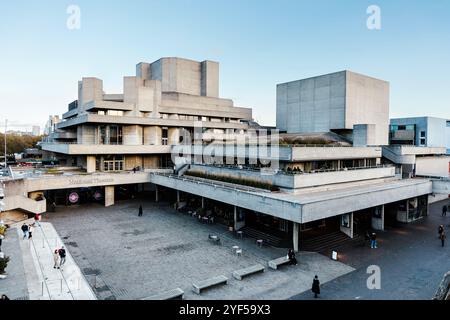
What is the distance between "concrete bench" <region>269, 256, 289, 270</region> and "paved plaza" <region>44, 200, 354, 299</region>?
40 cm

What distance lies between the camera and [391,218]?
33.4 m

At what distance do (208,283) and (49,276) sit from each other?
9358 mm

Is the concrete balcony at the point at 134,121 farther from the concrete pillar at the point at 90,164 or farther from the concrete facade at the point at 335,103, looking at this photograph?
the concrete facade at the point at 335,103

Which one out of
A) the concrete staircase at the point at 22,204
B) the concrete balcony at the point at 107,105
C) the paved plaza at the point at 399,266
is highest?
the concrete balcony at the point at 107,105

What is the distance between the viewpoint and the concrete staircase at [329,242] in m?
23.6

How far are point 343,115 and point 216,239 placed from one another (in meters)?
32.6

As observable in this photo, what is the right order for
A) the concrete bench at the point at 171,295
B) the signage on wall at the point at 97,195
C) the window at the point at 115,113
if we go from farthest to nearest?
the window at the point at 115,113 → the signage on wall at the point at 97,195 → the concrete bench at the point at 171,295

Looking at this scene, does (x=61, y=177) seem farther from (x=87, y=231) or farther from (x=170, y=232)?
(x=170, y=232)

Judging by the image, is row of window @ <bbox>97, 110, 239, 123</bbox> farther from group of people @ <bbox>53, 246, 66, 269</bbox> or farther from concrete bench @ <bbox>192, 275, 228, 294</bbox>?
concrete bench @ <bbox>192, 275, 228, 294</bbox>

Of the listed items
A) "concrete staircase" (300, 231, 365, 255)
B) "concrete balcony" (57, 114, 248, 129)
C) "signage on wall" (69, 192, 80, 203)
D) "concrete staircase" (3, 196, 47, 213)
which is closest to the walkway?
"concrete staircase" (3, 196, 47, 213)

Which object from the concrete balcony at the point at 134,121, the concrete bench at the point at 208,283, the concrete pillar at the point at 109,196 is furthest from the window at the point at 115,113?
the concrete bench at the point at 208,283

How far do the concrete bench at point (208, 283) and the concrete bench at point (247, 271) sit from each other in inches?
35.6

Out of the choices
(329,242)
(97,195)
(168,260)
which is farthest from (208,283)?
(97,195)
